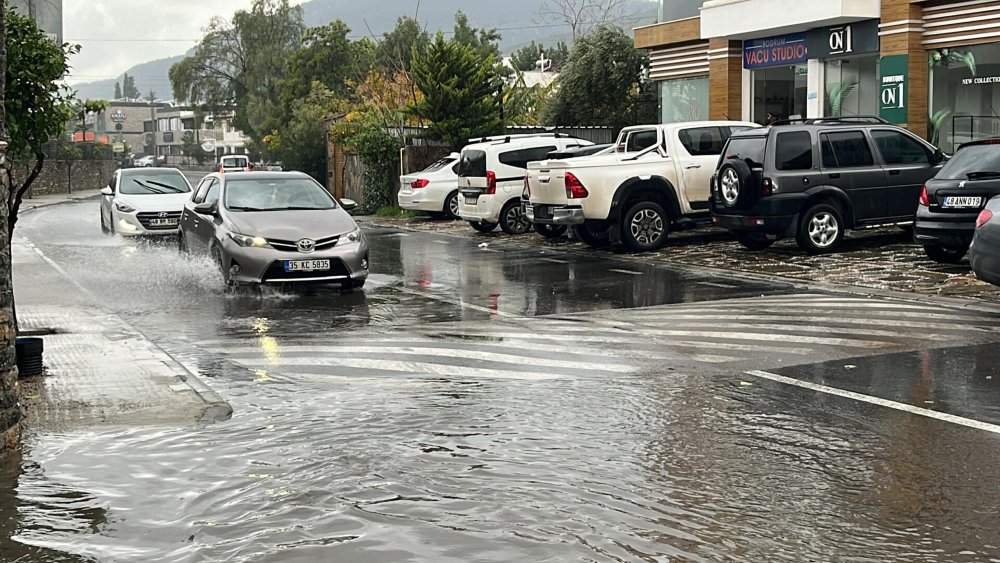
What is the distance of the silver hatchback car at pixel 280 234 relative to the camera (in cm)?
1468

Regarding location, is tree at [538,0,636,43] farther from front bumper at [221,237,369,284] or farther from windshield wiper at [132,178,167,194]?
front bumper at [221,237,369,284]

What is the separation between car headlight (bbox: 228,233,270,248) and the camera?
1476 centimetres

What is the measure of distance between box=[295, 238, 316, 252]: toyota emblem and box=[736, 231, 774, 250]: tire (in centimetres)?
731

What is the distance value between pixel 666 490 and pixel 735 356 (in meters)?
4.11

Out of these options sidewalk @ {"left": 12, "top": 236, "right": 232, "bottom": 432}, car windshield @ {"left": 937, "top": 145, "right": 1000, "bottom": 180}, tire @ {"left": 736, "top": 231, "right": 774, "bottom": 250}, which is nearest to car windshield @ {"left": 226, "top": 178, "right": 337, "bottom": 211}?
sidewalk @ {"left": 12, "top": 236, "right": 232, "bottom": 432}

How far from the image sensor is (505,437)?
23.4 feet

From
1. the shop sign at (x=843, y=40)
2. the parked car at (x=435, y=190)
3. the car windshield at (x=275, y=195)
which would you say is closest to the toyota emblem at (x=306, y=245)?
the car windshield at (x=275, y=195)

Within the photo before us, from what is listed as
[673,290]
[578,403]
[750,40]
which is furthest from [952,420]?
[750,40]

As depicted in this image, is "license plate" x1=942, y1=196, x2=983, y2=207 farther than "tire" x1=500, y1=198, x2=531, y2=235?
No

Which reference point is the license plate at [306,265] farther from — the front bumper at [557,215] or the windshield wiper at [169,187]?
the windshield wiper at [169,187]

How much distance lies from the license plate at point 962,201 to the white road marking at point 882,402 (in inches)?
272

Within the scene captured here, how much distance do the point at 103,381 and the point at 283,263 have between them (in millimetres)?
5720

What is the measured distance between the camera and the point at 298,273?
575 inches

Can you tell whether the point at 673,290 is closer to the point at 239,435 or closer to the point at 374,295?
the point at 374,295
